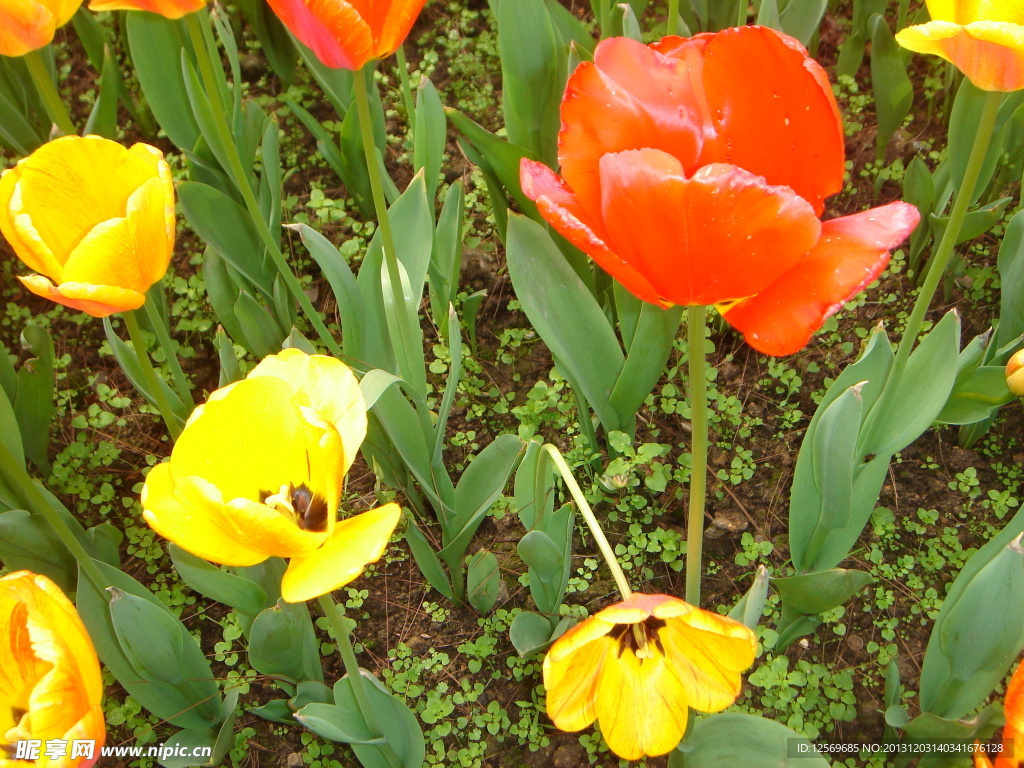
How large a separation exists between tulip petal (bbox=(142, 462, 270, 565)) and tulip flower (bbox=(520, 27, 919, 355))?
0.38 meters

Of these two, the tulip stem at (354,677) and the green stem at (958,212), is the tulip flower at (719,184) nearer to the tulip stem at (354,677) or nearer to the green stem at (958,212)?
the green stem at (958,212)

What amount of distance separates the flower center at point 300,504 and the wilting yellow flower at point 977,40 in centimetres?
76

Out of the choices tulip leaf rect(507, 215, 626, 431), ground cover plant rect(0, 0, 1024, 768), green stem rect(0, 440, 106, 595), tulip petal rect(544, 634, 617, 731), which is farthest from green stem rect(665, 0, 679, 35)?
green stem rect(0, 440, 106, 595)

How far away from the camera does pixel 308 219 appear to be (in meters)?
2.03

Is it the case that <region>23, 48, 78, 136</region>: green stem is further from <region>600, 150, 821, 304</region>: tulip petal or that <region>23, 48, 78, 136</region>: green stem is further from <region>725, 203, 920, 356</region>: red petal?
<region>725, 203, 920, 356</region>: red petal

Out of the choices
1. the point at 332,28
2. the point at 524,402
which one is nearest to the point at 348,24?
the point at 332,28

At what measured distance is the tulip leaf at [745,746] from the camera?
3.37 feet

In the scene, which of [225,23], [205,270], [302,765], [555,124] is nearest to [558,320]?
[555,124]

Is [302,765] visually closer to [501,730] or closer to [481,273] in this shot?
[501,730]

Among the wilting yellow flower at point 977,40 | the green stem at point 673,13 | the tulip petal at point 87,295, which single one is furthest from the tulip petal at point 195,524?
the green stem at point 673,13

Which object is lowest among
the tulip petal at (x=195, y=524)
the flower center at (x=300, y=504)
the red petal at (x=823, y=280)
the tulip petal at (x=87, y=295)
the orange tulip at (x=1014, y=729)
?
the orange tulip at (x=1014, y=729)

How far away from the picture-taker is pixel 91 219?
1.02m

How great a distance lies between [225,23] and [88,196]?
845 millimetres

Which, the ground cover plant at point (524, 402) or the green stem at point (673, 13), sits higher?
the green stem at point (673, 13)
